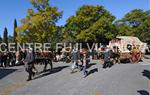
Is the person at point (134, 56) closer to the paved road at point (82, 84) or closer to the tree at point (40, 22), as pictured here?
the paved road at point (82, 84)

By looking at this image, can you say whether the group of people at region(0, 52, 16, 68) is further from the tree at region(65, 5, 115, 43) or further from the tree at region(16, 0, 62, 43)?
the tree at region(65, 5, 115, 43)

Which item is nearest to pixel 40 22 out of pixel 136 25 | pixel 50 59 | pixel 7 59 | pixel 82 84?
pixel 7 59

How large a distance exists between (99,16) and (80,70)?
4630 centimetres

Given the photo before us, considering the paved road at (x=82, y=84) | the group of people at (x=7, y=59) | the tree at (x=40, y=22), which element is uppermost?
the tree at (x=40, y=22)

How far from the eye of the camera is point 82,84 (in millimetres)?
17828

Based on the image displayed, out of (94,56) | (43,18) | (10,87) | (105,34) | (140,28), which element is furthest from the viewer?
(140,28)

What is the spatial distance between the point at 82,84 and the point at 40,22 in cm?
2852

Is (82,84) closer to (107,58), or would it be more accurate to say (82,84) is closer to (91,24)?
(107,58)

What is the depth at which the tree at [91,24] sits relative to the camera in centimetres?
6438

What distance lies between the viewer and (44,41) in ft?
153

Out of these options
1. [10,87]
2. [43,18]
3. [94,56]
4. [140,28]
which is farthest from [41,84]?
[140,28]

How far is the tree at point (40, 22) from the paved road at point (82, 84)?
23.9m

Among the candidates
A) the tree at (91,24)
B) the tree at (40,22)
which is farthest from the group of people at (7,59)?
the tree at (91,24)

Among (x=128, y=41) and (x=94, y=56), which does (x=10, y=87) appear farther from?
(x=128, y=41)
